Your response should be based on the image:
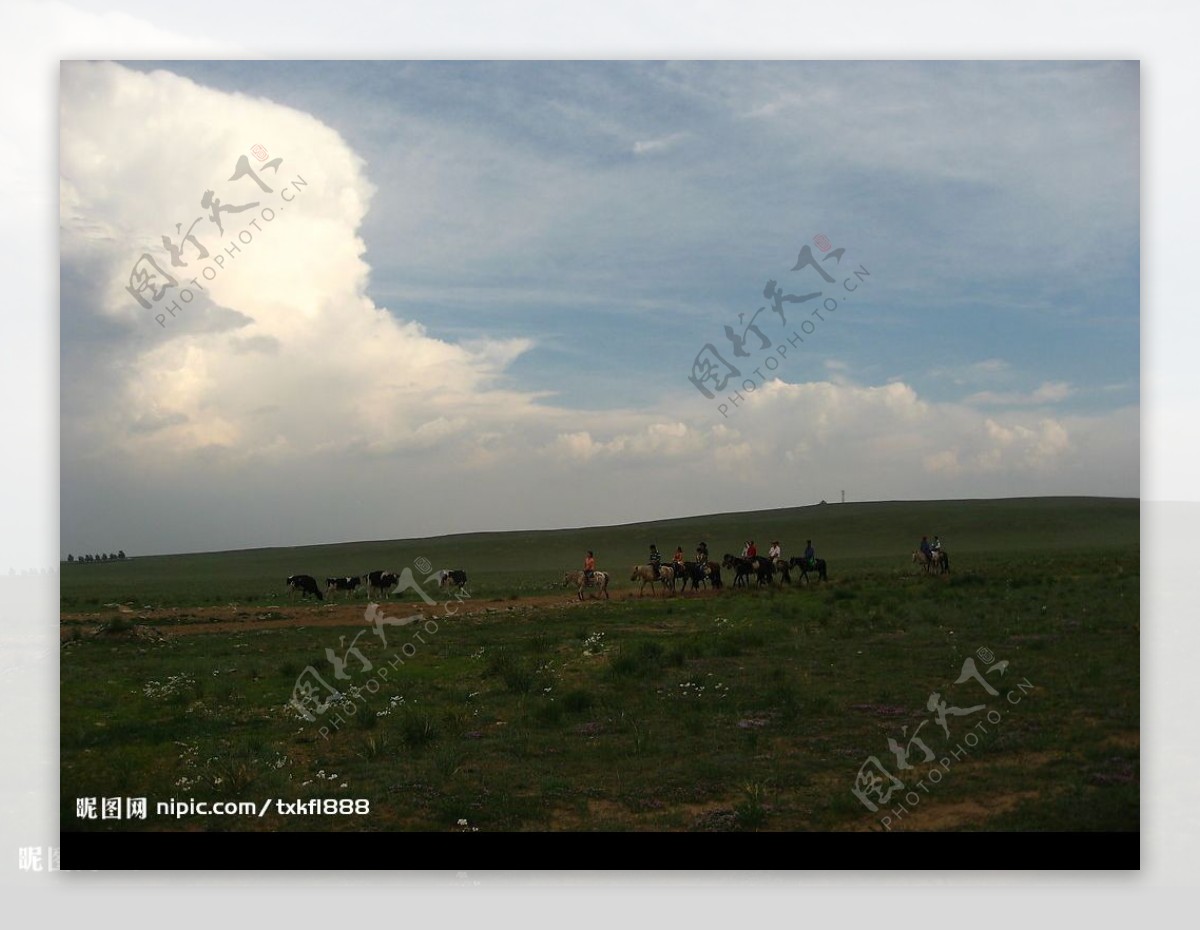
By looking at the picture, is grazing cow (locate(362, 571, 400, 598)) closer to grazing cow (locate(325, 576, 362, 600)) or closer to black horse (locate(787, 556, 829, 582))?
grazing cow (locate(325, 576, 362, 600))

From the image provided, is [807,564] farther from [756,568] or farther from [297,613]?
[297,613]

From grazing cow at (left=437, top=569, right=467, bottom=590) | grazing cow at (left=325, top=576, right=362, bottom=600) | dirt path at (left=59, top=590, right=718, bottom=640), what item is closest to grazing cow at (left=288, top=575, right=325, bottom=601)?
grazing cow at (left=325, top=576, right=362, bottom=600)

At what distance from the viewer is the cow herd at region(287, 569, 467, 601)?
3511cm

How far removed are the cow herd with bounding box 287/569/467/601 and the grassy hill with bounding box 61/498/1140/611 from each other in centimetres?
91

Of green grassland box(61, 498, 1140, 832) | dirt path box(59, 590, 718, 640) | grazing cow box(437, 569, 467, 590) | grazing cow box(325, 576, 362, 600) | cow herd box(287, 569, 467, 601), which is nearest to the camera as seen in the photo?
green grassland box(61, 498, 1140, 832)

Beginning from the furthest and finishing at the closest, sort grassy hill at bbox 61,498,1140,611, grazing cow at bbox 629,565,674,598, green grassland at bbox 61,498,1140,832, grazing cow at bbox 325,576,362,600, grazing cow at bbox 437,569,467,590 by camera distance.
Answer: grassy hill at bbox 61,498,1140,611 < grazing cow at bbox 437,569,467,590 < grazing cow at bbox 325,576,362,600 < grazing cow at bbox 629,565,674,598 < green grassland at bbox 61,498,1140,832

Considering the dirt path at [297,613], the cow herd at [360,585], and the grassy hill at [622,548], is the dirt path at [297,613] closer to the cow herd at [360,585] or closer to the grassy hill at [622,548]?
the cow herd at [360,585]

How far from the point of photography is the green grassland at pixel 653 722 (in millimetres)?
12367

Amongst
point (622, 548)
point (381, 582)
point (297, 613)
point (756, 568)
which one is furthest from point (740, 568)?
point (622, 548)

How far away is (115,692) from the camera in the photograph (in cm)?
1466

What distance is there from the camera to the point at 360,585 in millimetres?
37062

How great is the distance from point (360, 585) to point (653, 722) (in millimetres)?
25899

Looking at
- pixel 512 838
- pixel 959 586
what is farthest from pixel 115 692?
pixel 959 586

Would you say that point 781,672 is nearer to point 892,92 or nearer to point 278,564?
point 892,92
